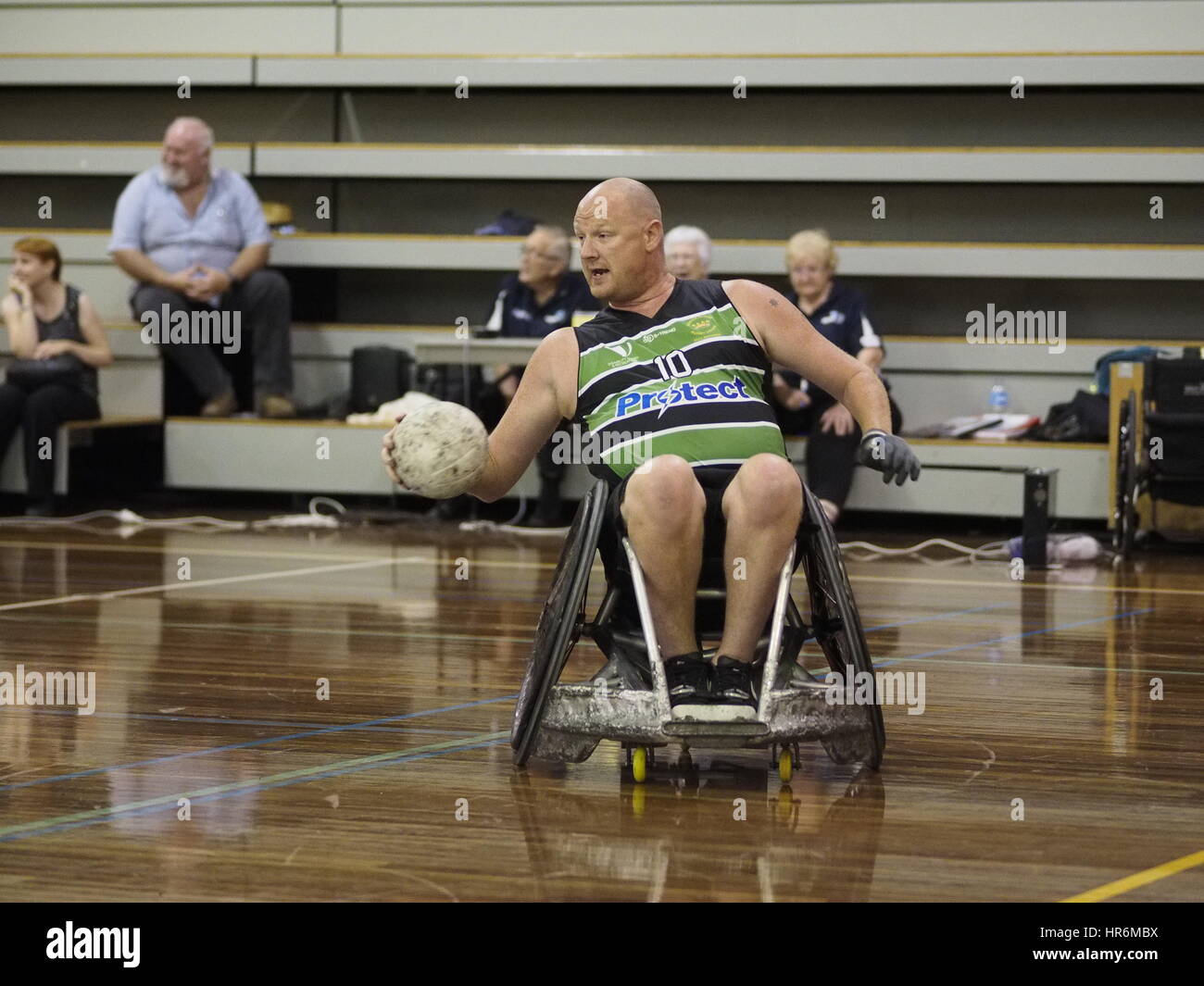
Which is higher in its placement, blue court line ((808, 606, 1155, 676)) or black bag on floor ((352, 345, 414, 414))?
black bag on floor ((352, 345, 414, 414))

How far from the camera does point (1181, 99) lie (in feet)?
27.2

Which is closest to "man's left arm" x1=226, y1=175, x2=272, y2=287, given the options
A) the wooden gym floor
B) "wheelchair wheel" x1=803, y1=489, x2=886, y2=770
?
the wooden gym floor

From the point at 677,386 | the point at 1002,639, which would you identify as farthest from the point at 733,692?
the point at 1002,639

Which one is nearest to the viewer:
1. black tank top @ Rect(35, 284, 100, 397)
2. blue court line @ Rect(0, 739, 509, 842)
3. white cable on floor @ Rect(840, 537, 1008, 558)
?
blue court line @ Rect(0, 739, 509, 842)

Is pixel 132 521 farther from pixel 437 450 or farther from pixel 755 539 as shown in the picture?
pixel 755 539

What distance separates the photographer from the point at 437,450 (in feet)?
9.62

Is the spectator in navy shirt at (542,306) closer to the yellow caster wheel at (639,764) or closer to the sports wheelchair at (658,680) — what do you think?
the sports wheelchair at (658,680)

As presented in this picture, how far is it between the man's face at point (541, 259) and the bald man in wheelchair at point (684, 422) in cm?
442

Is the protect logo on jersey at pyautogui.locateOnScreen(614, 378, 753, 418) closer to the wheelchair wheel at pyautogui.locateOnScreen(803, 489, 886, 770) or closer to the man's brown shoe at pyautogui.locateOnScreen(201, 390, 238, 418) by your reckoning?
the wheelchair wheel at pyautogui.locateOnScreen(803, 489, 886, 770)

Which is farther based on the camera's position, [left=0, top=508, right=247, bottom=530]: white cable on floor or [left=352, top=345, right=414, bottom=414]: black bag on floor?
[left=352, top=345, right=414, bottom=414]: black bag on floor

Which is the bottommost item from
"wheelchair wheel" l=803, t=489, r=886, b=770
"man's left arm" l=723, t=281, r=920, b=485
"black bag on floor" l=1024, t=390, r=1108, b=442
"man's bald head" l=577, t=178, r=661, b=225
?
"wheelchair wheel" l=803, t=489, r=886, b=770

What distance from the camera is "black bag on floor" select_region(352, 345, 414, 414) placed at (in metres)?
8.21

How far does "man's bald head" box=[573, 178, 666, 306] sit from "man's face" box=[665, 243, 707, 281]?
397cm

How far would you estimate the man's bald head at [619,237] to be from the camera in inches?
121
